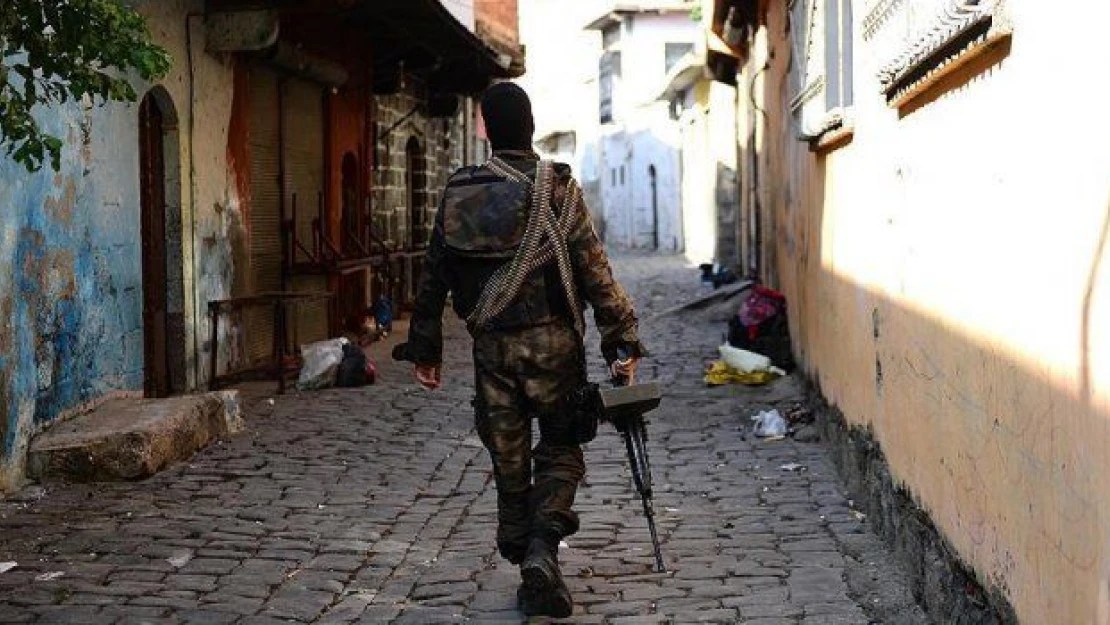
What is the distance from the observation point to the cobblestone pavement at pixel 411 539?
5.61 metres

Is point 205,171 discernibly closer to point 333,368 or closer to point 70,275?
point 333,368

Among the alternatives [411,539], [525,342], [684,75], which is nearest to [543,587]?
[525,342]

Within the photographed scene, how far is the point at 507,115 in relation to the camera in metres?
5.69

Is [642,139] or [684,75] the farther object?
[642,139]

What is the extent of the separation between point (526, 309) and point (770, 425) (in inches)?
159

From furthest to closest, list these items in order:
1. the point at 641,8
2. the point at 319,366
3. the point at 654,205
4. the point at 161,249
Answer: the point at 641,8
the point at 654,205
the point at 319,366
the point at 161,249

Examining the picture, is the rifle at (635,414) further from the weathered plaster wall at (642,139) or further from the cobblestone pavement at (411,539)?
the weathered plaster wall at (642,139)

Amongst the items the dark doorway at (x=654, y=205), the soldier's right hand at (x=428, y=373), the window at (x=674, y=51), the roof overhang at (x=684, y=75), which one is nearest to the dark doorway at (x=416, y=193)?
the roof overhang at (x=684, y=75)

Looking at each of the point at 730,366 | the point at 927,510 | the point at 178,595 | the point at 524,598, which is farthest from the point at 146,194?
the point at 927,510

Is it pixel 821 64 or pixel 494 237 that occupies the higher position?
pixel 821 64

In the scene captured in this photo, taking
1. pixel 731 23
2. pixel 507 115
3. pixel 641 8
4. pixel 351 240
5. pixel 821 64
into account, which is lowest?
pixel 351 240

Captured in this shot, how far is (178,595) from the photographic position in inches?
226

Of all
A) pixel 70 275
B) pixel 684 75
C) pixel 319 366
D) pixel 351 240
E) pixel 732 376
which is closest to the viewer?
pixel 70 275

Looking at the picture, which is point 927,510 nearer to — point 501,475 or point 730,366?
point 501,475
